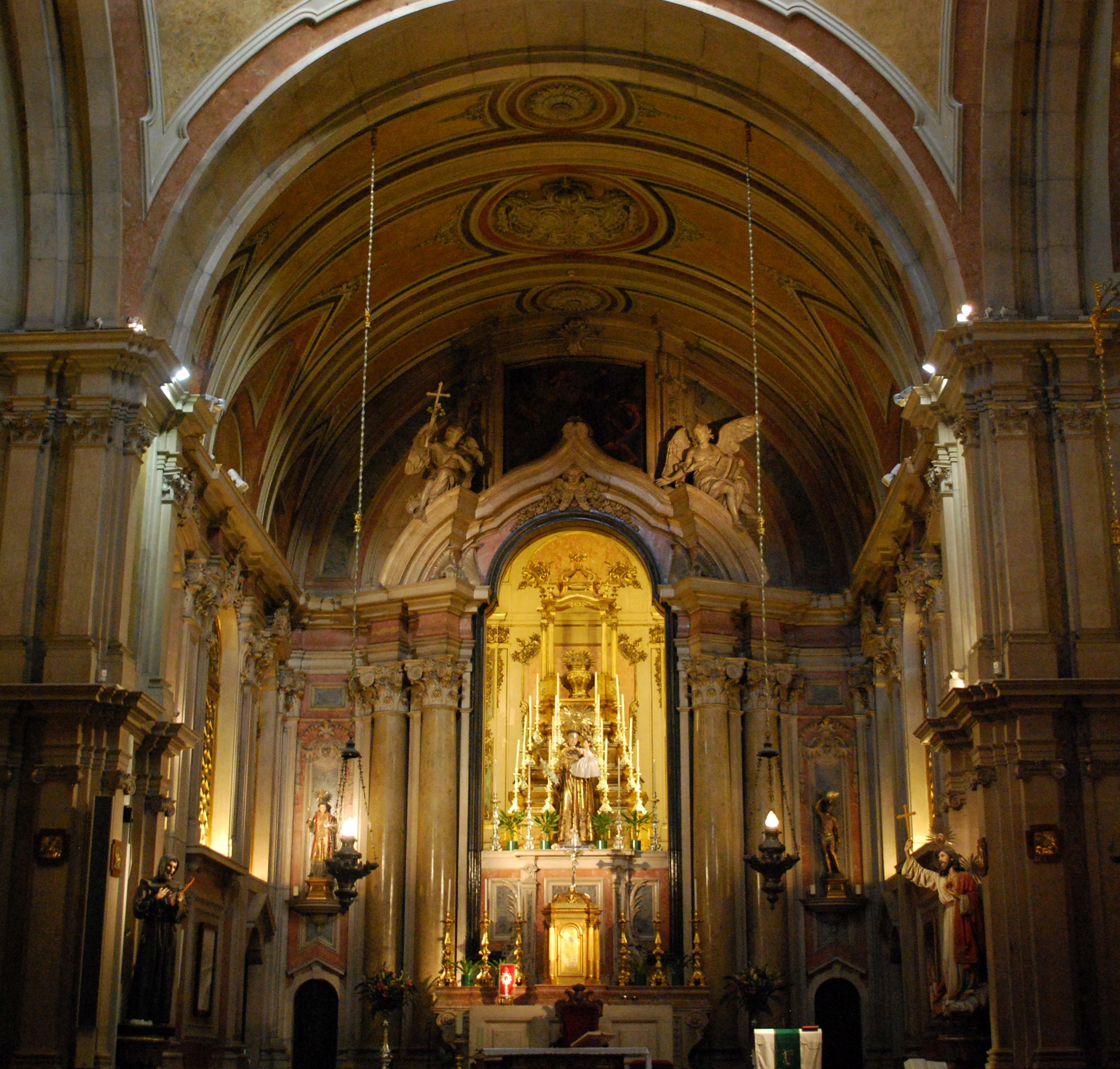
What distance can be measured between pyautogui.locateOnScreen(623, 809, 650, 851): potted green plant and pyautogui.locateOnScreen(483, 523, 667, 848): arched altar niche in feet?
0.27

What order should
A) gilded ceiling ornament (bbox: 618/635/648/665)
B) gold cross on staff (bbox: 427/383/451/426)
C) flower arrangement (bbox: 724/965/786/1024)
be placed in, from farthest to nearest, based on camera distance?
gilded ceiling ornament (bbox: 618/635/648/665), gold cross on staff (bbox: 427/383/451/426), flower arrangement (bbox: 724/965/786/1024)

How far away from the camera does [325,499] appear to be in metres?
21.2

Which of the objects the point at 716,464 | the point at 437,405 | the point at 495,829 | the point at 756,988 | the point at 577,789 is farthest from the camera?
the point at 716,464

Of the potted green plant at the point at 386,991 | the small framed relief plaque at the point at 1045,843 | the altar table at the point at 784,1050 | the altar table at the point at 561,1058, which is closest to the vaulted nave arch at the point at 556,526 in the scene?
the small framed relief plaque at the point at 1045,843

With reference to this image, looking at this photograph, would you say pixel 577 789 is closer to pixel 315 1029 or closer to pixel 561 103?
pixel 315 1029

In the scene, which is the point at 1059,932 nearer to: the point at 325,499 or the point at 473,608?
the point at 473,608

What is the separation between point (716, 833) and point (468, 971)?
11.4ft

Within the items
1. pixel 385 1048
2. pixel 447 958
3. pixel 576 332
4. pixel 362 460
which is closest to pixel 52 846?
pixel 362 460

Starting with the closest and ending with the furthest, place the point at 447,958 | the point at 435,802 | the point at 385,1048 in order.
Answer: the point at 385,1048 → the point at 447,958 → the point at 435,802

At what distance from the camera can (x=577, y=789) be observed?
20062mm

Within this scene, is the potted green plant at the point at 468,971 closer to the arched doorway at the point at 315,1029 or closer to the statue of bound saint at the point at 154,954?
the arched doorway at the point at 315,1029

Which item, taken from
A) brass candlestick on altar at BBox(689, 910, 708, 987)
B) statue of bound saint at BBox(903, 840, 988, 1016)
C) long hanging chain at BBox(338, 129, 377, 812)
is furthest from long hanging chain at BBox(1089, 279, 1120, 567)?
brass candlestick on altar at BBox(689, 910, 708, 987)

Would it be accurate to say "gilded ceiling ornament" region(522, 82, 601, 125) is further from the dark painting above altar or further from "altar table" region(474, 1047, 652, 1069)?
"altar table" region(474, 1047, 652, 1069)

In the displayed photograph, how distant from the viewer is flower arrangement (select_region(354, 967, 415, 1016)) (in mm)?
17938
